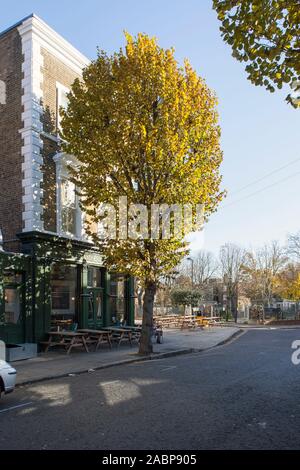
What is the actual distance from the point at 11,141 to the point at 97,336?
845 centimetres

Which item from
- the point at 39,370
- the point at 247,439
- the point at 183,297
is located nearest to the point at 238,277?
the point at 183,297

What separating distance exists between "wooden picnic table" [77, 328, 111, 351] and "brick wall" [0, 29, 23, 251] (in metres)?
4.27

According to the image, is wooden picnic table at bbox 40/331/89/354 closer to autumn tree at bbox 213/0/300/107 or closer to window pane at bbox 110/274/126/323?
window pane at bbox 110/274/126/323

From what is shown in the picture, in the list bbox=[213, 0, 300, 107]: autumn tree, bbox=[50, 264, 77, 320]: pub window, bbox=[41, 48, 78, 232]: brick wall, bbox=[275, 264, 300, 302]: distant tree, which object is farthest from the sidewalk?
bbox=[275, 264, 300, 302]: distant tree

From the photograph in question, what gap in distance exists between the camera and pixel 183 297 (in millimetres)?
41094

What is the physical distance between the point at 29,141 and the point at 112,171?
3.83 meters

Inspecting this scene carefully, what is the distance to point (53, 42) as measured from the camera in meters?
19.2

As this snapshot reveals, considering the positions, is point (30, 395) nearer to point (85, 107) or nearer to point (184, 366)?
point (184, 366)

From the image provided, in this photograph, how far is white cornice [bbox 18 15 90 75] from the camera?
18188 mm

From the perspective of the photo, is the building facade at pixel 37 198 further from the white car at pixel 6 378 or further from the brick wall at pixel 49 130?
the white car at pixel 6 378

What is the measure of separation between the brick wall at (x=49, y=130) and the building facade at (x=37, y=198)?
39 mm

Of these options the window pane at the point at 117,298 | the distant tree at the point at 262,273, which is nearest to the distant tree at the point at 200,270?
the distant tree at the point at 262,273

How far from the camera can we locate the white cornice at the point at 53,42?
18.2 metres

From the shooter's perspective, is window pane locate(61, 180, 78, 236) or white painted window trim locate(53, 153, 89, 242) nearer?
white painted window trim locate(53, 153, 89, 242)
